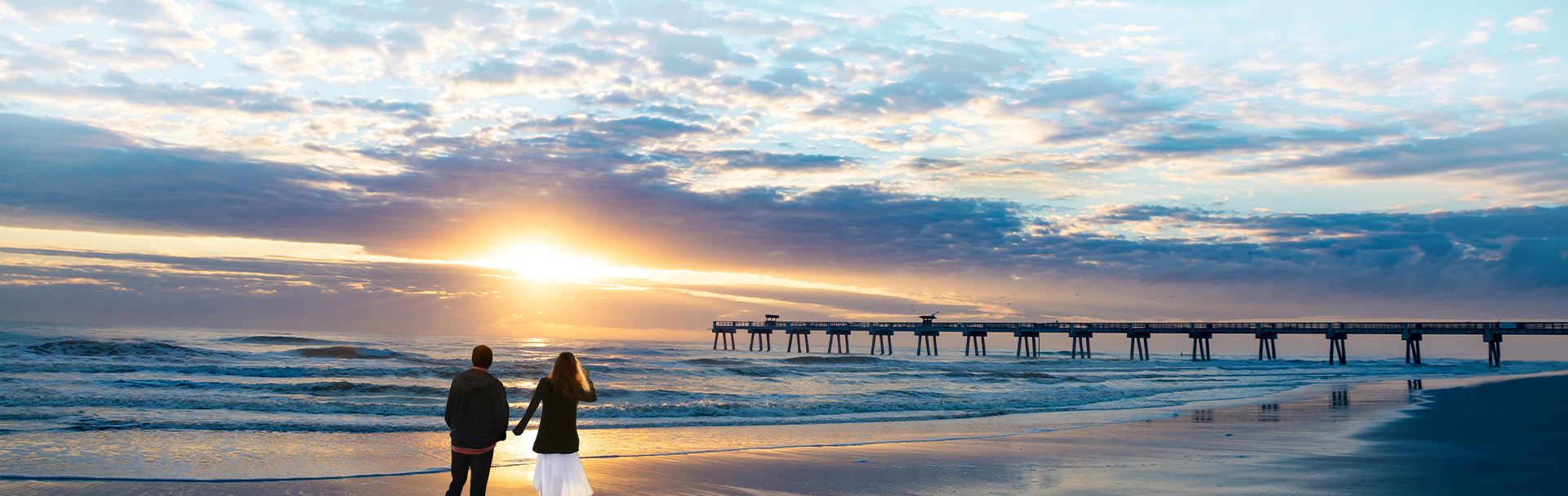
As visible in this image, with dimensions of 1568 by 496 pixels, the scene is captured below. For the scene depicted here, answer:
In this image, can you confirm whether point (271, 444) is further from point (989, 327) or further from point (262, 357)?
point (989, 327)

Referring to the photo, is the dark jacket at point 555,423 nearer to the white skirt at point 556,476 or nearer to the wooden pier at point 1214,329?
the white skirt at point 556,476

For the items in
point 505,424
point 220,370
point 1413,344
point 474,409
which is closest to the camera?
point 474,409

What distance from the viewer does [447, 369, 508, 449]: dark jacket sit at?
648 cm

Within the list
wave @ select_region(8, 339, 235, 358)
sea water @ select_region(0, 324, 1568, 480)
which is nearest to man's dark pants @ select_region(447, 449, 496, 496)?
sea water @ select_region(0, 324, 1568, 480)

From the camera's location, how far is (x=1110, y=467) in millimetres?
9930

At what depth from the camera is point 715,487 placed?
8594 mm

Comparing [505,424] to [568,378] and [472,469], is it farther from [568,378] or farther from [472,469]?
[568,378]

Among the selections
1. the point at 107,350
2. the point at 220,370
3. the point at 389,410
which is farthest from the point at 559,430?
the point at 107,350

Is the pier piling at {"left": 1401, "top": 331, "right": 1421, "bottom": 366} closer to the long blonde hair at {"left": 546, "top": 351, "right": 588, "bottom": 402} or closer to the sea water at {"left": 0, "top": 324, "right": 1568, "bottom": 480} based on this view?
the sea water at {"left": 0, "top": 324, "right": 1568, "bottom": 480}

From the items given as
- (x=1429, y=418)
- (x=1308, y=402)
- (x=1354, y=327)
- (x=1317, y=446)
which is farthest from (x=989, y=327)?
(x=1317, y=446)

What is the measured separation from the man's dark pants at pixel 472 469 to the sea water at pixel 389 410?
3296 mm

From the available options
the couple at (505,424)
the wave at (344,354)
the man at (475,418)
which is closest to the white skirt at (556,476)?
the couple at (505,424)

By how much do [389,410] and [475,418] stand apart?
12919 mm

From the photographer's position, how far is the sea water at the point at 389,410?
10.6 meters
